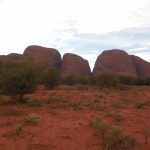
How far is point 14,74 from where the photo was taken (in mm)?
19188

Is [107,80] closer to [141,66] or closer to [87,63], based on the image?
[87,63]

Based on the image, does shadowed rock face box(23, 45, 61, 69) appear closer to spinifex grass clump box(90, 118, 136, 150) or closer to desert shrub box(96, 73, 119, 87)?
desert shrub box(96, 73, 119, 87)

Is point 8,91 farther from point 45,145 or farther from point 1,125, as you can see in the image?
point 45,145

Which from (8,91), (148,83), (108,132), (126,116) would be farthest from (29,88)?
(148,83)

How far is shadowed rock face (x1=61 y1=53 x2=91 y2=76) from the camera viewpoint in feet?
213

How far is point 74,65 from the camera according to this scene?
64.9 m

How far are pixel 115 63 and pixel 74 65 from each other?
7750 mm

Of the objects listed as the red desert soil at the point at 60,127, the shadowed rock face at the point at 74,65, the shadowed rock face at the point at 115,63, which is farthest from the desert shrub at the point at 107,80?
the shadowed rock face at the point at 115,63

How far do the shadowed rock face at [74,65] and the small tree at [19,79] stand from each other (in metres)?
44.3

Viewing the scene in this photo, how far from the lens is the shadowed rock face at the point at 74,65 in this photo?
6500 cm

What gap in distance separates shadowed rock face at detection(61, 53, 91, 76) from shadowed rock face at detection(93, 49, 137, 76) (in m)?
2.25

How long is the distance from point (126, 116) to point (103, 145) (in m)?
5.44

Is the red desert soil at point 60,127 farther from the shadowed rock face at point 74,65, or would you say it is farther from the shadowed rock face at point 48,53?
the shadowed rock face at point 74,65

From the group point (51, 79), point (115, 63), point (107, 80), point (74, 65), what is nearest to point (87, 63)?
point (74, 65)
